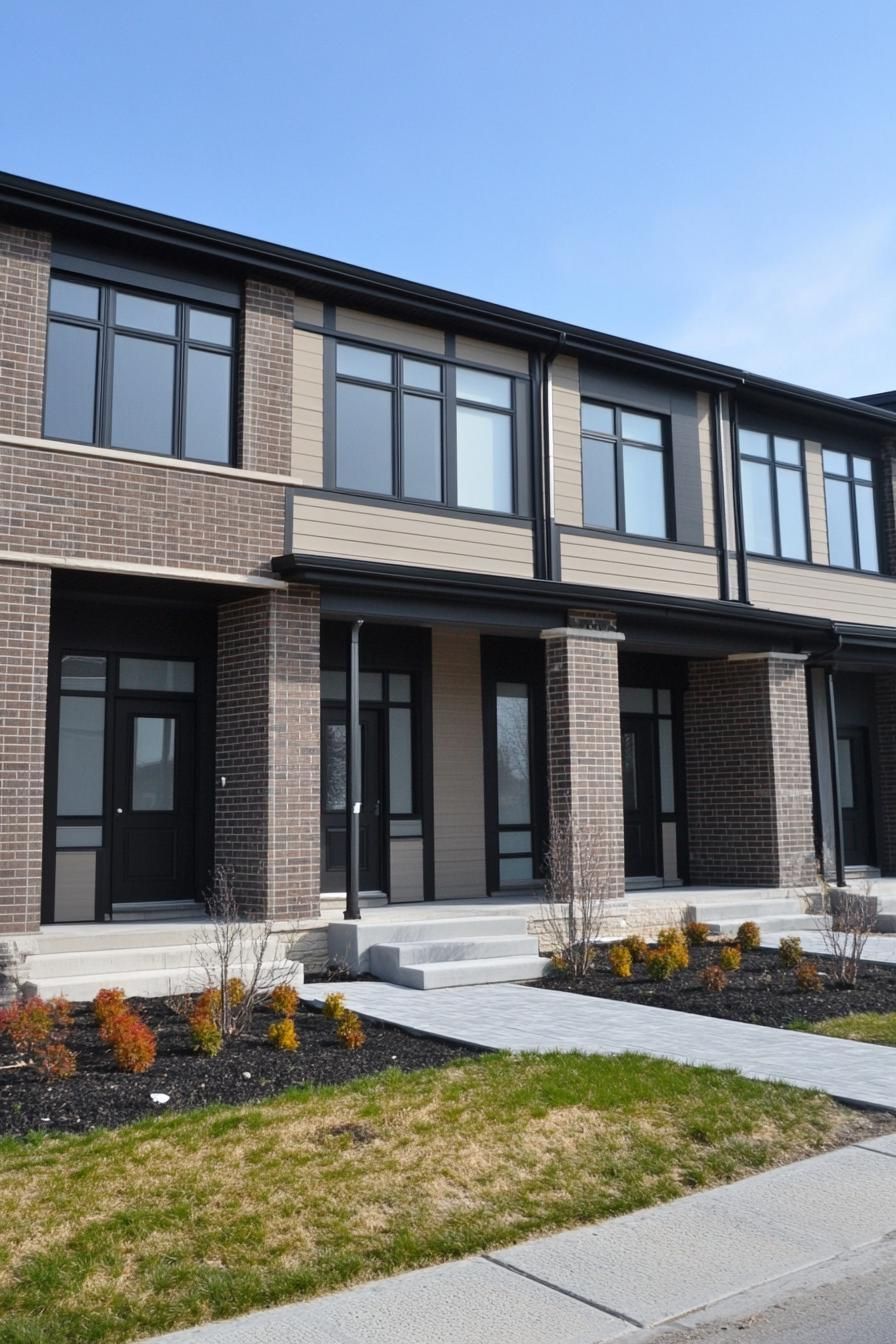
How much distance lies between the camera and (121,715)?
41.2 ft

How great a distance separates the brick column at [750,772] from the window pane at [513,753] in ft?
8.94

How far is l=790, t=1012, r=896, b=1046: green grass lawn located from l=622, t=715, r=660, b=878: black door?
7228 mm

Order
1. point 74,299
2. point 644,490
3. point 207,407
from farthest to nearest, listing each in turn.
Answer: point 644,490, point 207,407, point 74,299

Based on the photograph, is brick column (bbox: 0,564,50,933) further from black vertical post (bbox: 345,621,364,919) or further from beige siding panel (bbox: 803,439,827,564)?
beige siding panel (bbox: 803,439,827,564)

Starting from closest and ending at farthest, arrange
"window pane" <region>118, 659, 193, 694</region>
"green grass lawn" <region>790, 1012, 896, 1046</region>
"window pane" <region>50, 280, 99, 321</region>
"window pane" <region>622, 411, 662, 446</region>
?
"green grass lawn" <region>790, 1012, 896, 1046</region> < "window pane" <region>50, 280, 99, 321</region> < "window pane" <region>118, 659, 193, 694</region> < "window pane" <region>622, 411, 662, 446</region>

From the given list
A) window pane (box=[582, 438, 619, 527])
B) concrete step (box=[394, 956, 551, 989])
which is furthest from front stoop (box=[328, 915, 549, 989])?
window pane (box=[582, 438, 619, 527])

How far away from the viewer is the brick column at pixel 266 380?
12.2 metres

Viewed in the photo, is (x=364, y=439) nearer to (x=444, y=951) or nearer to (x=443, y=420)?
(x=443, y=420)

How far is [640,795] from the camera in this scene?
16.7 metres

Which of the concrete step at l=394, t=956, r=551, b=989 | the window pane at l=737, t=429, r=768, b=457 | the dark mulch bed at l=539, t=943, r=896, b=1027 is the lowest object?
the dark mulch bed at l=539, t=943, r=896, b=1027

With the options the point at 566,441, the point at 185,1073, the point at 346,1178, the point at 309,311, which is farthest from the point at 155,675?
the point at 346,1178

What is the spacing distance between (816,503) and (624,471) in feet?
12.5

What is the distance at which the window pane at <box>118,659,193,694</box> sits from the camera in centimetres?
1262

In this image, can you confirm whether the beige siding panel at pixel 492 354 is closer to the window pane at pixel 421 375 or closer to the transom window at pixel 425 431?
the transom window at pixel 425 431
